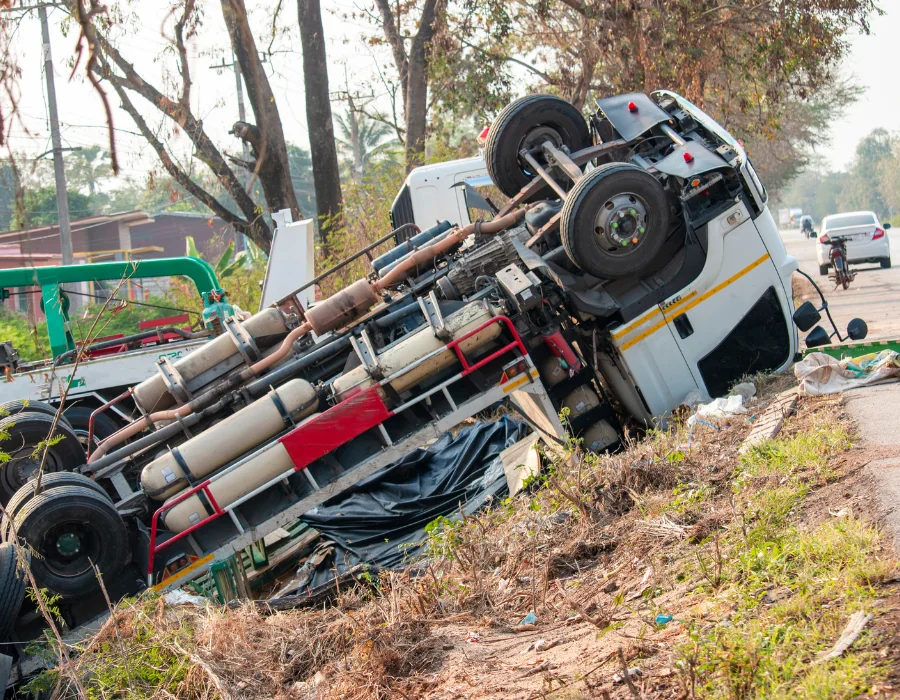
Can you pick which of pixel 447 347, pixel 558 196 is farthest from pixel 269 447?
pixel 558 196

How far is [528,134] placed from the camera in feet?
27.8

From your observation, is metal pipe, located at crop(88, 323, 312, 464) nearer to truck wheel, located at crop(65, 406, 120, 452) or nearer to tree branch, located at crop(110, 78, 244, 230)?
truck wheel, located at crop(65, 406, 120, 452)

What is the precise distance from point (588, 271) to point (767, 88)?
1147 cm

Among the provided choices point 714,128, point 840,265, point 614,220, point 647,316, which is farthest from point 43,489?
point 840,265

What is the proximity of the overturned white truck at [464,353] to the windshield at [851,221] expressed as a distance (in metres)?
16.1

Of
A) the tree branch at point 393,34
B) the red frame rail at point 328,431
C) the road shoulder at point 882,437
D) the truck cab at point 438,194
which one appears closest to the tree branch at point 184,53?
the red frame rail at point 328,431

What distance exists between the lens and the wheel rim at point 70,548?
6145 millimetres

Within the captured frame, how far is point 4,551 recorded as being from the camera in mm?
5793

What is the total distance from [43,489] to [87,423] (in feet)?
10.4

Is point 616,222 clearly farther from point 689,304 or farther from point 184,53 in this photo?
point 184,53

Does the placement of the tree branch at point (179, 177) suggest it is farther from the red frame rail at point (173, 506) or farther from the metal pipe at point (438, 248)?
the red frame rail at point (173, 506)

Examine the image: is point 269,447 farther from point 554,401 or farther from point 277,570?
point 554,401

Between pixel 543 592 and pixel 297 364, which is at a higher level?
pixel 297 364

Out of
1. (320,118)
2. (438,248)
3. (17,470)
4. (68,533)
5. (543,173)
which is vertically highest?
(320,118)
